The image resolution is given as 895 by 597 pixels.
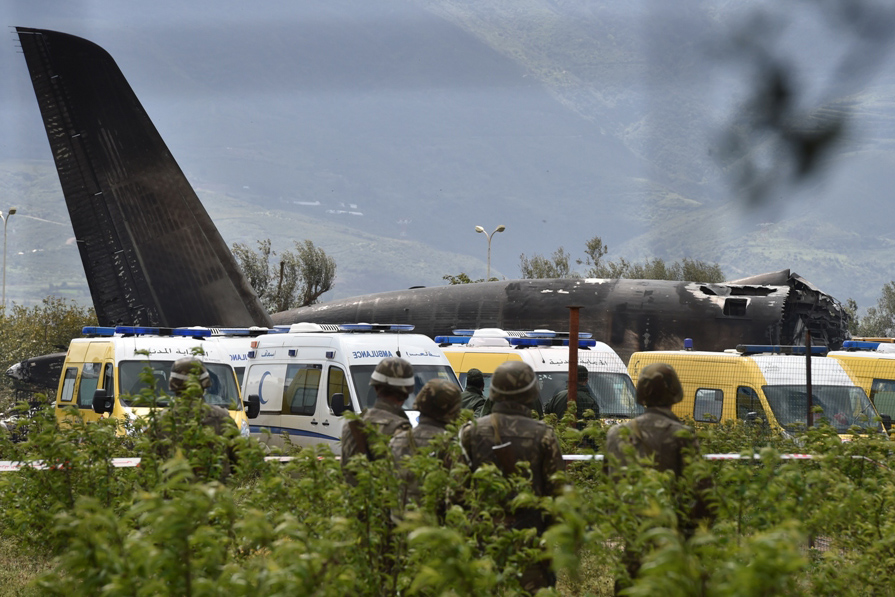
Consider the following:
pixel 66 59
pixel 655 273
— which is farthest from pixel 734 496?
pixel 655 273

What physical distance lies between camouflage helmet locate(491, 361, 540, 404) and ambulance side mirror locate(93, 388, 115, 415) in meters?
7.11

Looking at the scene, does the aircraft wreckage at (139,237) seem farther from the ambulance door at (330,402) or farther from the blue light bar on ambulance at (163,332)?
the ambulance door at (330,402)

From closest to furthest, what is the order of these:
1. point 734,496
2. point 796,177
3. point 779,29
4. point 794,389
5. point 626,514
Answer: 1. point 626,514
2. point 734,496
3. point 794,389
4. point 779,29
5. point 796,177

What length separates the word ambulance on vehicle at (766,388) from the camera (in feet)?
43.4

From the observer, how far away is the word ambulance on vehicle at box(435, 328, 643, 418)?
15.0 m

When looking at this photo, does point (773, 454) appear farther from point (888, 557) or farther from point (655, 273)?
point (655, 273)

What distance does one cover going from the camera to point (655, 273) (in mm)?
84000

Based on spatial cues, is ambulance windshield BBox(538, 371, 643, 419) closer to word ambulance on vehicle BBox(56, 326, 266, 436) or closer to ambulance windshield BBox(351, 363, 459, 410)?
ambulance windshield BBox(351, 363, 459, 410)

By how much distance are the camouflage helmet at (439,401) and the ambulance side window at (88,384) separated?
9551 mm

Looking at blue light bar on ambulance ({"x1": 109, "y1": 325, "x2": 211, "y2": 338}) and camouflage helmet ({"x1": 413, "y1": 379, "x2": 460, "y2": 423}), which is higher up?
blue light bar on ambulance ({"x1": 109, "y1": 325, "x2": 211, "y2": 338})

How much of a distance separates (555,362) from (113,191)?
12282 millimetres

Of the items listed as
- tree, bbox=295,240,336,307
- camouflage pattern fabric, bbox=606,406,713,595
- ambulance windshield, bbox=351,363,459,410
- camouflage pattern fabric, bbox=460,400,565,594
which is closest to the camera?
camouflage pattern fabric, bbox=606,406,713,595

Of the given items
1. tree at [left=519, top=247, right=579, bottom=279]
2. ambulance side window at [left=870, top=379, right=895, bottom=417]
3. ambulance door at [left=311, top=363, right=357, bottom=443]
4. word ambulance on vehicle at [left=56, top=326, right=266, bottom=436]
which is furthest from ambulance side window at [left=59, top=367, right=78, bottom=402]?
tree at [left=519, top=247, right=579, bottom=279]

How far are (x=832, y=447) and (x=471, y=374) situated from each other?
6.89 m
